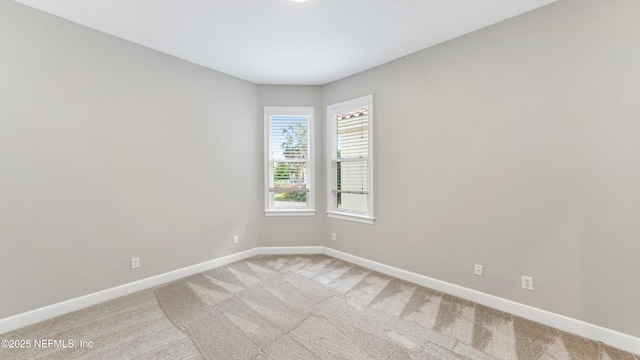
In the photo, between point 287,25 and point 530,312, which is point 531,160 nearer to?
point 530,312

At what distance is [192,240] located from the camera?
3.37 meters

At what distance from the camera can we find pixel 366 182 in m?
3.68

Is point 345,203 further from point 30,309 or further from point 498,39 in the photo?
point 30,309

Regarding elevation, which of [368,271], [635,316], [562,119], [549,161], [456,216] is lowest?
[368,271]

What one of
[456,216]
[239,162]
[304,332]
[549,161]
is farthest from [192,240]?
[549,161]

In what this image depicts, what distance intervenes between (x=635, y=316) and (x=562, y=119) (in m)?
1.56

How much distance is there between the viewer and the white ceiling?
2.19m

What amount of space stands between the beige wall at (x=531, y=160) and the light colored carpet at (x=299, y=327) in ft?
1.23

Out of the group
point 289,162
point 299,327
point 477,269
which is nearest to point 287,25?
point 289,162

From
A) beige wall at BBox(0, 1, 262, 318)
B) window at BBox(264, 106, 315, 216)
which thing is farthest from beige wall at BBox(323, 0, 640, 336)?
beige wall at BBox(0, 1, 262, 318)

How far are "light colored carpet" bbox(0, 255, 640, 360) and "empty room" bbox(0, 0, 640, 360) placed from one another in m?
0.02

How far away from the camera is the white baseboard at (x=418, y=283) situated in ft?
6.49

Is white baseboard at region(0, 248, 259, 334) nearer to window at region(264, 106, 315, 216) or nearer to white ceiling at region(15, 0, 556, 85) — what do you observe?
window at region(264, 106, 315, 216)

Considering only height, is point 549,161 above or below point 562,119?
below
